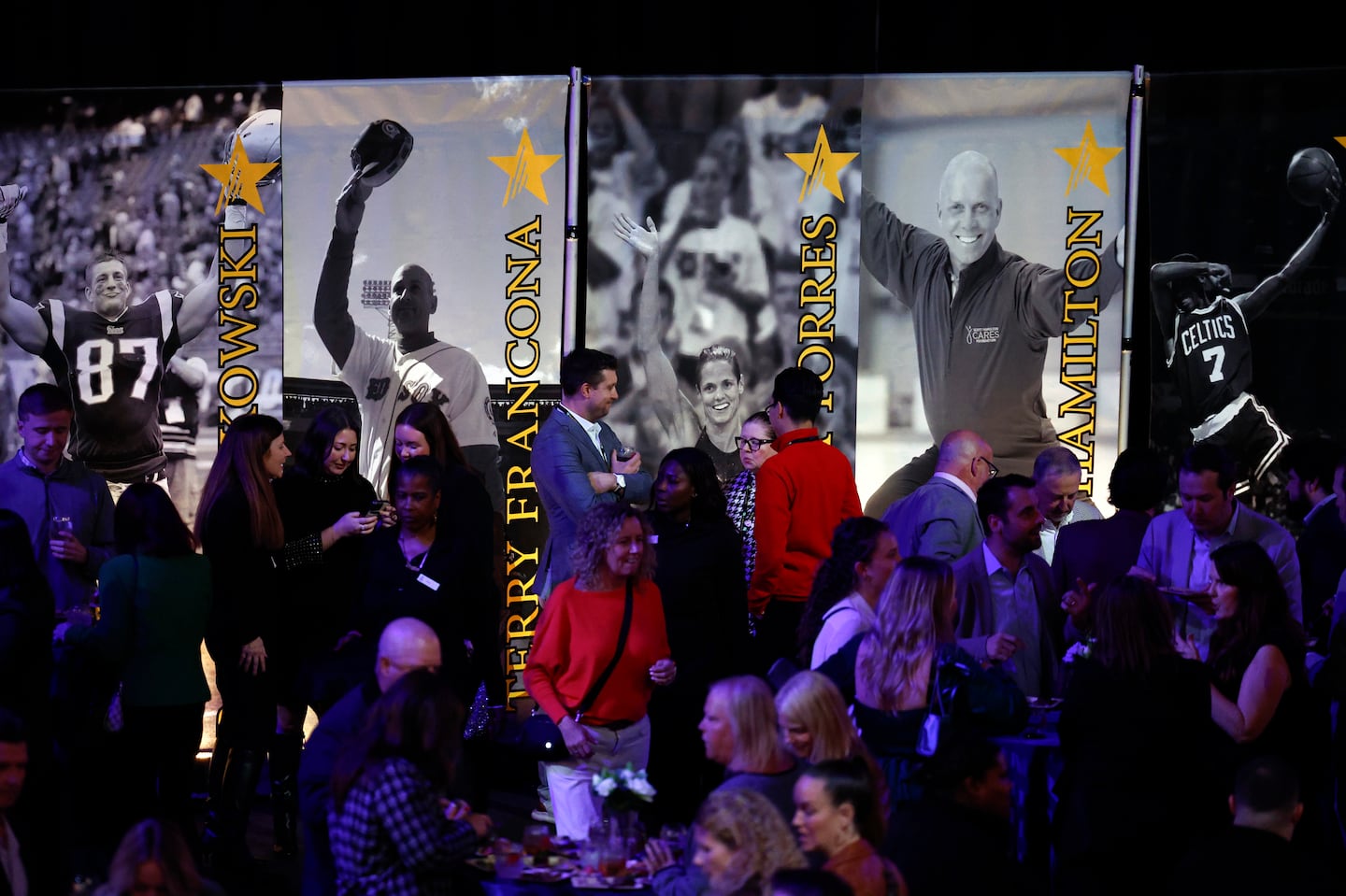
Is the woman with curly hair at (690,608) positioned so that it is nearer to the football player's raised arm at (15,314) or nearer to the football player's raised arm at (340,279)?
the football player's raised arm at (340,279)

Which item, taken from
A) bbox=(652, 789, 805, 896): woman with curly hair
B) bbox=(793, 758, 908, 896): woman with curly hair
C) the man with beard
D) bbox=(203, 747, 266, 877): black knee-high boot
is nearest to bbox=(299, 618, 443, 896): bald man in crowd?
bbox=(652, 789, 805, 896): woman with curly hair

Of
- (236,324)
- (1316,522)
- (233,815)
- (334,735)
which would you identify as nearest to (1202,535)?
(1316,522)

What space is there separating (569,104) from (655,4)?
0.60 m

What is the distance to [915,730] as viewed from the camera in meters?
3.98

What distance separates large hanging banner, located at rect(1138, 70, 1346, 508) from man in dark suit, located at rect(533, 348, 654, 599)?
2.62 meters

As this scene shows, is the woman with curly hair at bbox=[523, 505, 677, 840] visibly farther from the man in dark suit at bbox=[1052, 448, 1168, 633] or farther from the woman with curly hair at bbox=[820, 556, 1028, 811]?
Answer: the man in dark suit at bbox=[1052, 448, 1168, 633]

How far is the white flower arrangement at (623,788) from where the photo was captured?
3.56 metres

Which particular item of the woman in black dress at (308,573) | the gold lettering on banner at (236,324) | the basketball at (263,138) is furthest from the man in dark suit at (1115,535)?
the basketball at (263,138)

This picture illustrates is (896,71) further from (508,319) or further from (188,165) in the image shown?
(188,165)

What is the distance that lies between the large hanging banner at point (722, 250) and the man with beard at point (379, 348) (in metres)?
0.75

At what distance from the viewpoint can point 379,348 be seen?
23.5 ft

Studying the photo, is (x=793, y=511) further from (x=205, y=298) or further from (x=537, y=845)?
(x=205, y=298)

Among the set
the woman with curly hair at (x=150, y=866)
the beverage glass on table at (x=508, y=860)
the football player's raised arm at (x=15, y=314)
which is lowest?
the beverage glass on table at (x=508, y=860)

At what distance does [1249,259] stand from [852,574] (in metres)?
3.21
